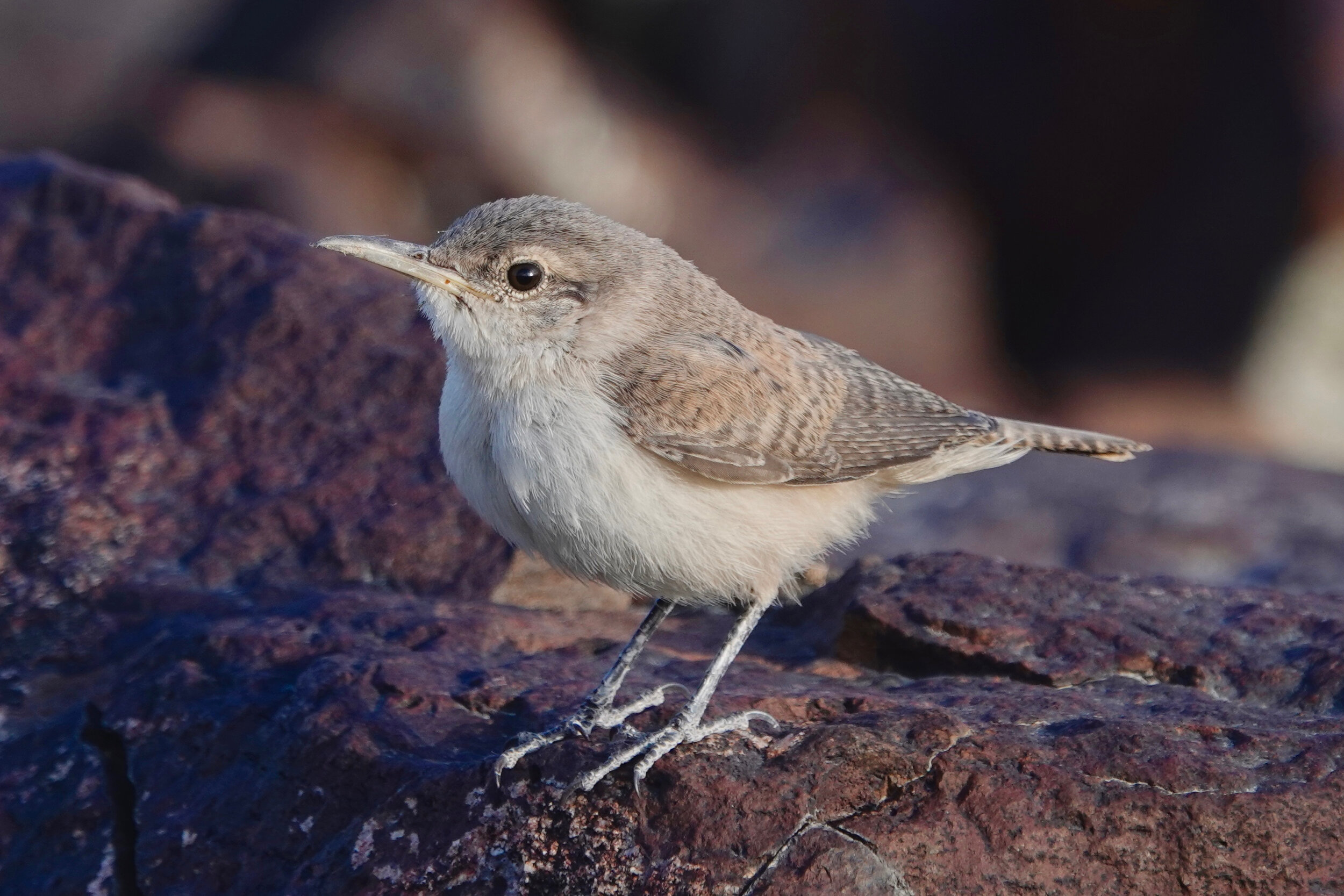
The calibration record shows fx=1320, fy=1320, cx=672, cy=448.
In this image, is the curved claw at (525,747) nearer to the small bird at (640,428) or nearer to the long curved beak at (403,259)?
the small bird at (640,428)

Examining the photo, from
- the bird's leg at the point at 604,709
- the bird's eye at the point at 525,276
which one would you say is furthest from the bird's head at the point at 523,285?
the bird's leg at the point at 604,709

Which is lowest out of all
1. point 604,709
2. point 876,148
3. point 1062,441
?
point 604,709

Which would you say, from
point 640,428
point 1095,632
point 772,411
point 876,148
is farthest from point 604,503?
point 876,148

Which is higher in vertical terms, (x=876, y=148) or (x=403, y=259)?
(x=876, y=148)

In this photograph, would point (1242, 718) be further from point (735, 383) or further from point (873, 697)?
point (735, 383)

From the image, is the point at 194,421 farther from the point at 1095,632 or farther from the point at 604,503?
the point at 1095,632

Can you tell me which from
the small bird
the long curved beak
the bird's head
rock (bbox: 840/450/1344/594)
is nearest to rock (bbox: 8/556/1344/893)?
the small bird

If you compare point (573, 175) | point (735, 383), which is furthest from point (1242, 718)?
point (573, 175)
